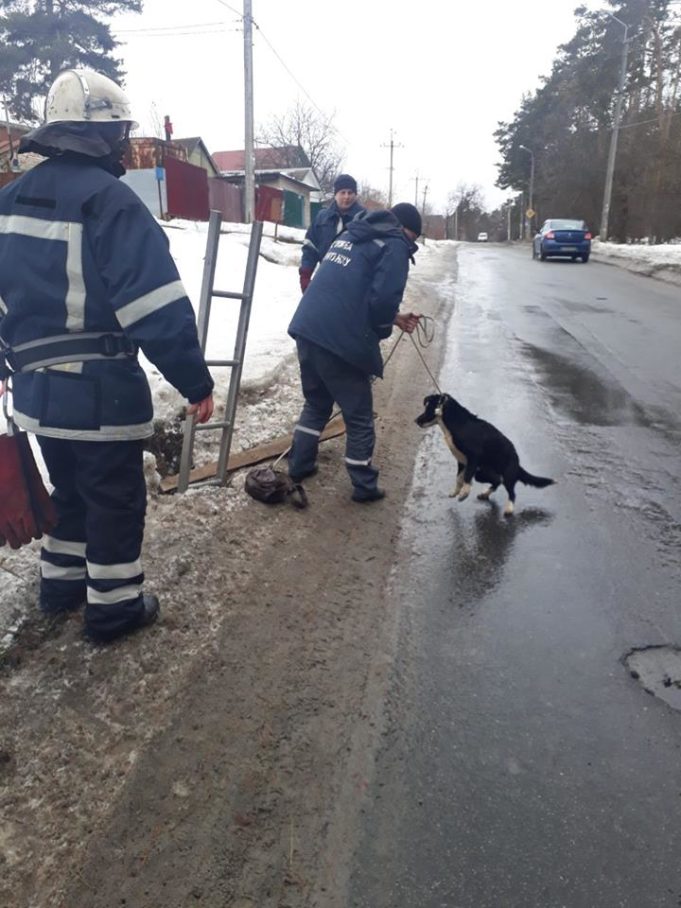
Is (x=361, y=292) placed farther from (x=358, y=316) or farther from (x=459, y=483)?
(x=459, y=483)

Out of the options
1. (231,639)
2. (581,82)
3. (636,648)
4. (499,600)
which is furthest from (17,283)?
(581,82)

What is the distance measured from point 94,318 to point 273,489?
207 cm

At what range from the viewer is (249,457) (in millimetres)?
5285

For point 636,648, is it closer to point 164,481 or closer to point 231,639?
point 231,639

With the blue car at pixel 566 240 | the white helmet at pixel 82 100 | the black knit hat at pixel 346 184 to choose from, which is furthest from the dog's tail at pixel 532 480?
the blue car at pixel 566 240

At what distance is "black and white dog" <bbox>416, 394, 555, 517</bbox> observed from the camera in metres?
4.68

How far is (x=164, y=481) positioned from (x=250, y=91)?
19.5 metres

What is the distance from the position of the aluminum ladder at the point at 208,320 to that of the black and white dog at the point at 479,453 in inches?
57.1

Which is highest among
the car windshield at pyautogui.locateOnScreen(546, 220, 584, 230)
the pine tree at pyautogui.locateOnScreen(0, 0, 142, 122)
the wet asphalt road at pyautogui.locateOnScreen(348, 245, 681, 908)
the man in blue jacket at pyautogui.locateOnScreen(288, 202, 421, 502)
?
the pine tree at pyautogui.locateOnScreen(0, 0, 142, 122)

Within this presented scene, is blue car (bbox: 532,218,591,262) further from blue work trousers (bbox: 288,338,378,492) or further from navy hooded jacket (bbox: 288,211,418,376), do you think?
blue work trousers (bbox: 288,338,378,492)

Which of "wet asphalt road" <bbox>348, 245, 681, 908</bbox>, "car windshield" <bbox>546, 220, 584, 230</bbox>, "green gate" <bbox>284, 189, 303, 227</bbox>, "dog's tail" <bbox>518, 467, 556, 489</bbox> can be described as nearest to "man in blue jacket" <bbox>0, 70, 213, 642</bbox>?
"wet asphalt road" <bbox>348, 245, 681, 908</bbox>

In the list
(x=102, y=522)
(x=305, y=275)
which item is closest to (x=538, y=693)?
(x=102, y=522)

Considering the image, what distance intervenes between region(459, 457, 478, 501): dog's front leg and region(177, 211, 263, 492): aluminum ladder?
161cm

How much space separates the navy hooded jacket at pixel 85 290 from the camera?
8.68 ft
